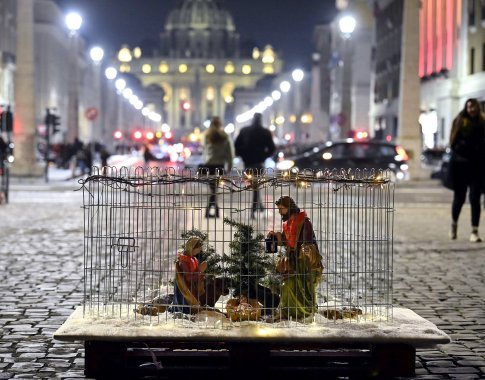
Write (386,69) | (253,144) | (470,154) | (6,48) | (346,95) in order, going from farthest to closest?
(386,69) < (6,48) < (346,95) < (253,144) < (470,154)

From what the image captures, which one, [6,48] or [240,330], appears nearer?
[240,330]

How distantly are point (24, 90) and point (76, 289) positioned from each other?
3185 cm

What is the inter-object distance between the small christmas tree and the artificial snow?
26 centimetres

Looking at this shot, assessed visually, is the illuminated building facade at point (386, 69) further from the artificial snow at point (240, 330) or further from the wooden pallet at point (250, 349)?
the wooden pallet at point (250, 349)

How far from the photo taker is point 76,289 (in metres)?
11.5

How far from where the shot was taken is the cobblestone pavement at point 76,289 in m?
7.81

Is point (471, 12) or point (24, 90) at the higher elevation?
point (471, 12)

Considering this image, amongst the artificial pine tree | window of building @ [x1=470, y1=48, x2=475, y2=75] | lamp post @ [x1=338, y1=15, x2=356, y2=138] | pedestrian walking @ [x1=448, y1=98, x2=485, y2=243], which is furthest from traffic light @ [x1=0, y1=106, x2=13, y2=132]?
lamp post @ [x1=338, y1=15, x2=356, y2=138]

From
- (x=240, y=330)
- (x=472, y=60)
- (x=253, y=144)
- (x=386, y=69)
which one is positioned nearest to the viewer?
(x=240, y=330)

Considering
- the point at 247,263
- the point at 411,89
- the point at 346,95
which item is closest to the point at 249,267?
the point at 247,263

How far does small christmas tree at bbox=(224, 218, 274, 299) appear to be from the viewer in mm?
7715

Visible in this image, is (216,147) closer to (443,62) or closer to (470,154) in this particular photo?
(470,154)

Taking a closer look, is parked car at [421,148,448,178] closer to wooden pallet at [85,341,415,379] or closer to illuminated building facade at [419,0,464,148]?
illuminated building facade at [419,0,464,148]

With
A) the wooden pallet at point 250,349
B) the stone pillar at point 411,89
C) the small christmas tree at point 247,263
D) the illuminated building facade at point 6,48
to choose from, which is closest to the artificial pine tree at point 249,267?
the small christmas tree at point 247,263
